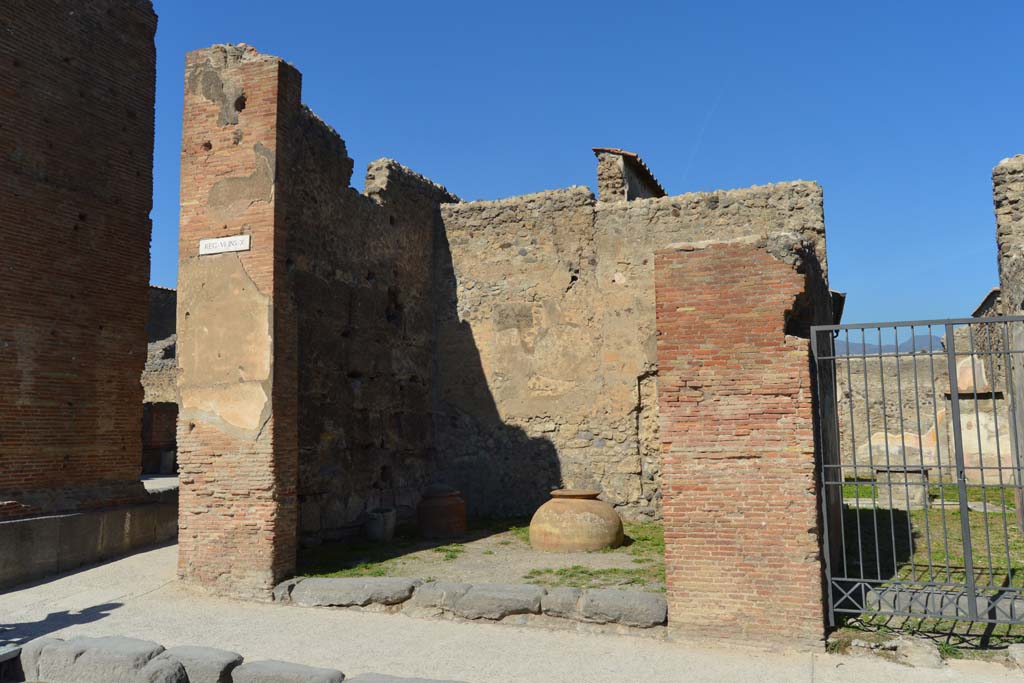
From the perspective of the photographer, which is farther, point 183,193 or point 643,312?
point 643,312

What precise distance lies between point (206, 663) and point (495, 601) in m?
2.54

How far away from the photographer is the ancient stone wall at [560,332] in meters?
11.7

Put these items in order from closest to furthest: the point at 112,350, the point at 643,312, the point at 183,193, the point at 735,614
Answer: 1. the point at 735,614
2. the point at 183,193
3. the point at 112,350
4. the point at 643,312

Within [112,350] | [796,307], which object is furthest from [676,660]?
[112,350]

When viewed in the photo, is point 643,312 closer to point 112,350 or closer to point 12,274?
point 112,350

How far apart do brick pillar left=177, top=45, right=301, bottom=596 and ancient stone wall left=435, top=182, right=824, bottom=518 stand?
4.63 metres

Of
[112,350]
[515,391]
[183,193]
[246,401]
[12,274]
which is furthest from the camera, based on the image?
[515,391]

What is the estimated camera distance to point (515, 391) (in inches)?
497

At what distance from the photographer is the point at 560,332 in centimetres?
1236

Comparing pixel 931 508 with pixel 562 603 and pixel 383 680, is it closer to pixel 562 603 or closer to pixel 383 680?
pixel 562 603

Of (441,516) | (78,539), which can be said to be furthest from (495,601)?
(78,539)

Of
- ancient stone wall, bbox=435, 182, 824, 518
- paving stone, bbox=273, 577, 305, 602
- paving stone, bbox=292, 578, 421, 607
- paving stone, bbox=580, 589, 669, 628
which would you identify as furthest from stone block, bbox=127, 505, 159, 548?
paving stone, bbox=580, 589, 669, 628

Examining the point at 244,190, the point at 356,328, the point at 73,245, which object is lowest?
the point at 356,328

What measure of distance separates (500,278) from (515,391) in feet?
6.30
